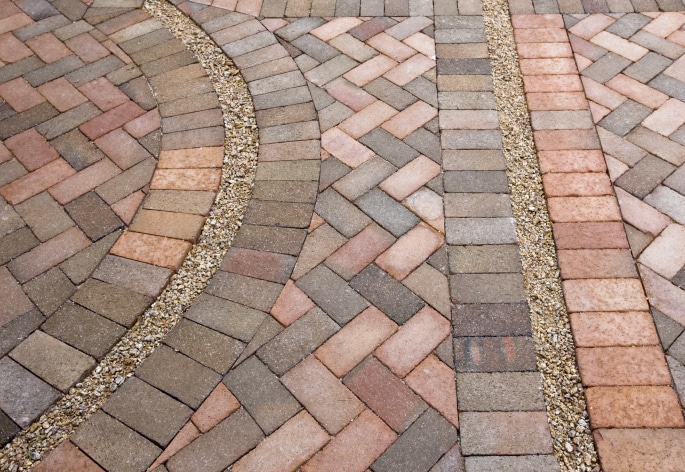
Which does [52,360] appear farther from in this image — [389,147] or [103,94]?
[389,147]

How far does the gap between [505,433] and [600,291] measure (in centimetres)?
76

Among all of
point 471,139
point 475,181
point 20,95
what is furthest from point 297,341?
point 20,95

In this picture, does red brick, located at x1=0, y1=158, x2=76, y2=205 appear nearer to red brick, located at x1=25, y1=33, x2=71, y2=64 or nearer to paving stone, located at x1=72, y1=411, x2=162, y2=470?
red brick, located at x1=25, y1=33, x2=71, y2=64

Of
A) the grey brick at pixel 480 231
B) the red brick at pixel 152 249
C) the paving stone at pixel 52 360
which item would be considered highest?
the grey brick at pixel 480 231

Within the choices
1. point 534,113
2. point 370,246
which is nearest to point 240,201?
point 370,246

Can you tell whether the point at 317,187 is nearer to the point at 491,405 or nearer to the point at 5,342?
the point at 491,405

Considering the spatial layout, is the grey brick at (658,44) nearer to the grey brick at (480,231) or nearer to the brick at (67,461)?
the grey brick at (480,231)

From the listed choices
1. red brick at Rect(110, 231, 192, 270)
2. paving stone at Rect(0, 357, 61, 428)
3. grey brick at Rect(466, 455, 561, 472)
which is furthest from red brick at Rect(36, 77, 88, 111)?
grey brick at Rect(466, 455, 561, 472)

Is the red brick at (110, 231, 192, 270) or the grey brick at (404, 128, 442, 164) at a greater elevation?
the grey brick at (404, 128, 442, 164)

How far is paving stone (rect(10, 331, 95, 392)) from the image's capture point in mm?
2293

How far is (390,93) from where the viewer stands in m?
3.37

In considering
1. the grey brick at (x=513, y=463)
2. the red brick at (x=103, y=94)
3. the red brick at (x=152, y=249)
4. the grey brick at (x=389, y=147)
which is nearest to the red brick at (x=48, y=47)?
the red brick at (x=103, y=94)

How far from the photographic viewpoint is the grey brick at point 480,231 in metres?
2.67

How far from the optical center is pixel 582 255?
2.61m
